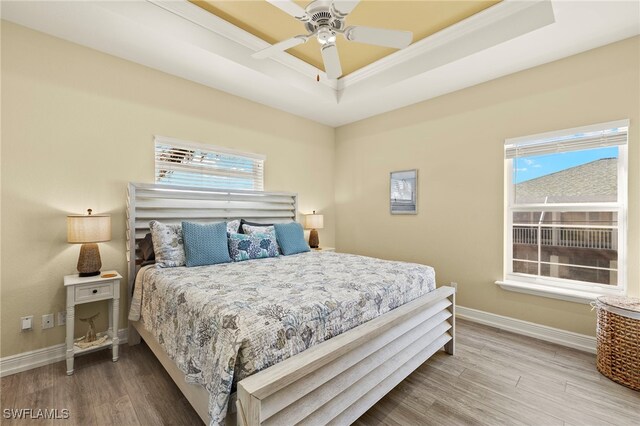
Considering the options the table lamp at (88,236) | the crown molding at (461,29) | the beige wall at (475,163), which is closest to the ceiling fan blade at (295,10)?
the crown molding at (461,29)

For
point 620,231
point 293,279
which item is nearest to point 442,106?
point 620,231

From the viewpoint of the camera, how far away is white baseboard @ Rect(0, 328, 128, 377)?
2.28 metres

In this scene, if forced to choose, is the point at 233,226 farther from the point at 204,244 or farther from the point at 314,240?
the point at 314,240

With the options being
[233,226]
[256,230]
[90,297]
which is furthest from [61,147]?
[256,230]

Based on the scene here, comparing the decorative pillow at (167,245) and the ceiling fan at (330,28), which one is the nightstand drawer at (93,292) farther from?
the ceiling fan at (330,28)

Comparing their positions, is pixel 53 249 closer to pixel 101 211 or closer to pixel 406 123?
pixel 101 211

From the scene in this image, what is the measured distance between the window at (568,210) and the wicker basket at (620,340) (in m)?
0.45

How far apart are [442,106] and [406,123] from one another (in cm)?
53

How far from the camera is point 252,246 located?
3102 millimetres

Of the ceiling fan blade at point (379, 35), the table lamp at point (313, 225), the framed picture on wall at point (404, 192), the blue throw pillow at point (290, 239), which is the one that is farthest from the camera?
the table lamp at point (313, 225)

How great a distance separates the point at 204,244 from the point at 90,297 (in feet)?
3.20

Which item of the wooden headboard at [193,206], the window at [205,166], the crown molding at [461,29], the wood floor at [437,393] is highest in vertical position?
the crown molding at [461,29]

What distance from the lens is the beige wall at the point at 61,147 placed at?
92.6 inches

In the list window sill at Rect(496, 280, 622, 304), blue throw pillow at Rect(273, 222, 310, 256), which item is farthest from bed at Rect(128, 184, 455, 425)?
window sill at Rect(496, 280, 622, 304)
